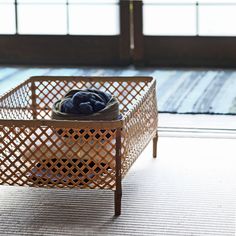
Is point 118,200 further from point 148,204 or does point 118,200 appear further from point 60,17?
point 60,17

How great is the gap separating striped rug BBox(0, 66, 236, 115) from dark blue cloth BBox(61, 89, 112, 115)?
1.20 metres

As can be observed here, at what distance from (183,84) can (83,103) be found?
186cm

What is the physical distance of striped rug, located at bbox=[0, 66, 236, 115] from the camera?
394 centimetres

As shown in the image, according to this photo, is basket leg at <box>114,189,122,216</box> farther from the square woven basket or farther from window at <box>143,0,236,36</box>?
window at <box>143,0,236,36</box>

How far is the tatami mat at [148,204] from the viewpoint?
94.5 inches

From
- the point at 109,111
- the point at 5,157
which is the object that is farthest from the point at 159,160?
the point at 5,157

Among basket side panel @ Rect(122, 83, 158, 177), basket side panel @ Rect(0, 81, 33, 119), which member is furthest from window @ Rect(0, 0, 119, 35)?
basket side panel @ Rect(122, 83, 158, 177)

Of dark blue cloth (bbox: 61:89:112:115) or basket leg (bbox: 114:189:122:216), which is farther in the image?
dark blue cloth (bbox: 61:89:112:115)

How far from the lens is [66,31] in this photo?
5031mm

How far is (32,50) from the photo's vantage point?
5.09m

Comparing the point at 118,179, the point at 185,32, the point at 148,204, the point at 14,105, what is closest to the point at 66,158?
the point at 118,179

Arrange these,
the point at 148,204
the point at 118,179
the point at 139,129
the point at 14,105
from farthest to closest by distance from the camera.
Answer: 1. the point at 14,105
2. the point at 139,129
3. the point at 148,204
4. the point at 118,179

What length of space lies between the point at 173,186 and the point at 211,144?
57 cm

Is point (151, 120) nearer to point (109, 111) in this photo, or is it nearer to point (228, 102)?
point (109, 111)
